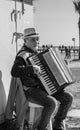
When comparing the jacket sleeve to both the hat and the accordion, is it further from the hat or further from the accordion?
the hat

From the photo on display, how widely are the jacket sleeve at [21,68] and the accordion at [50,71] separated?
0.11 m

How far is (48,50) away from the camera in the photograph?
5504 mm

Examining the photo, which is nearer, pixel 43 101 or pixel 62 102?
pixel 43 101

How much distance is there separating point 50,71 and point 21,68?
0.41 metres

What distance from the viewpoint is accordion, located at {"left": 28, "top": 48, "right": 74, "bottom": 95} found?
17.4 feet

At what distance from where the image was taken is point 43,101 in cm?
530

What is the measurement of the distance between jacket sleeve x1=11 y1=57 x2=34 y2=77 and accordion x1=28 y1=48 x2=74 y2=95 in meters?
0.11

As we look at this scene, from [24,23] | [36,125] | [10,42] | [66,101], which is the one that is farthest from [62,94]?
[24,23]

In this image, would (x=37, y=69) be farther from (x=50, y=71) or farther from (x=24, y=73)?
(x=50, y=71)

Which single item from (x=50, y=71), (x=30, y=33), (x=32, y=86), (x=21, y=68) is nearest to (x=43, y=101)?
(x=32, y=86)

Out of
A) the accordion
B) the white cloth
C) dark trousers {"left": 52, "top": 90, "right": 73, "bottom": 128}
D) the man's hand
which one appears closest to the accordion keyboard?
the accordion

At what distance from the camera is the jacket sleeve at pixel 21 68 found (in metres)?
5.17

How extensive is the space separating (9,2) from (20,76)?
1.29 metres

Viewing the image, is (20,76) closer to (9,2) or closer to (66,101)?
(66,101)
